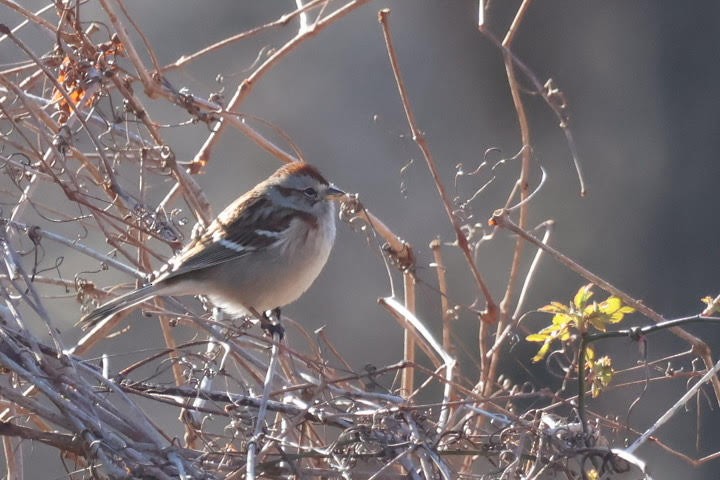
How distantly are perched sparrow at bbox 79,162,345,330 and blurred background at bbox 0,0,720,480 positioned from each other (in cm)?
399

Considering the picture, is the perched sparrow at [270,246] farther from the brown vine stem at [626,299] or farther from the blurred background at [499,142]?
the blurred background at [499,142]

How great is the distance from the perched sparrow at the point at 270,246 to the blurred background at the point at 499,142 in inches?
157

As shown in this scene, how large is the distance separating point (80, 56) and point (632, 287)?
6.77 meters

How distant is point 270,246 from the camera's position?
4016 mm

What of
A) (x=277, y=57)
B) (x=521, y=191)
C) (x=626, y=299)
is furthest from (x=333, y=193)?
(x=626, y=299)

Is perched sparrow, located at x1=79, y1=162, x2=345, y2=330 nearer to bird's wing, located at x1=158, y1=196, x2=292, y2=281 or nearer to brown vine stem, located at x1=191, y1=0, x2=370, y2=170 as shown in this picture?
bird's wing, located at x1=158, y1=196, x2=292, y2=281

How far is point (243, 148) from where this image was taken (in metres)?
10.1

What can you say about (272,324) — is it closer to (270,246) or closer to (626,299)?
(270,246)

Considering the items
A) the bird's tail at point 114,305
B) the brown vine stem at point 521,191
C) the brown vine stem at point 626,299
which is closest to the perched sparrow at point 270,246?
the bird's tail at point 114,305

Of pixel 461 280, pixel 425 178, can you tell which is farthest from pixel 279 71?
pixel 461 280

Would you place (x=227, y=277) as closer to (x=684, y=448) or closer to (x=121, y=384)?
(x=121, y=384)

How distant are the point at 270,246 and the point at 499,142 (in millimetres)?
6369

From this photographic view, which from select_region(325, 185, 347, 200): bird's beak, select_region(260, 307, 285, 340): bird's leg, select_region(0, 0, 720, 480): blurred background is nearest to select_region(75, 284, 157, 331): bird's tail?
select_region(260, 307, 285, 340): bird's leg

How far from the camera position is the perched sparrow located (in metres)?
3.89
